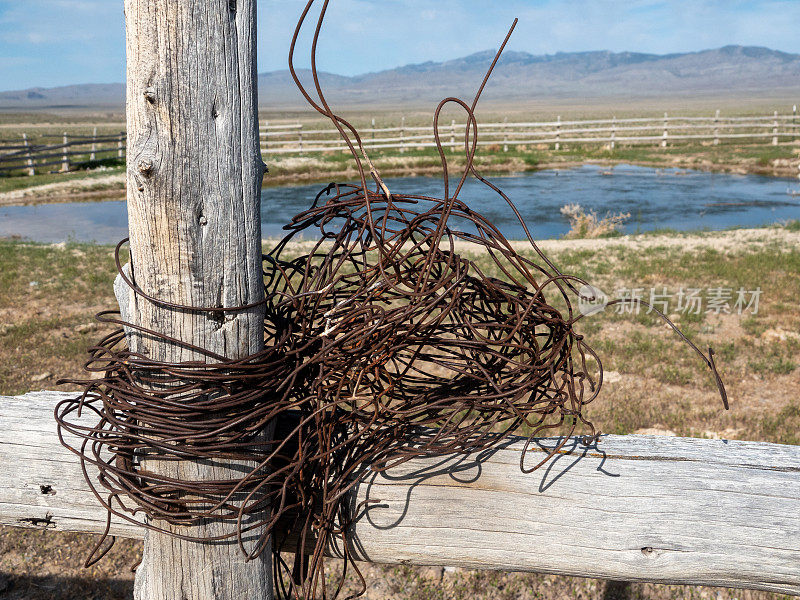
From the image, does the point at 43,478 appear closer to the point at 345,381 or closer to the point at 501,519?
the point at 345,381

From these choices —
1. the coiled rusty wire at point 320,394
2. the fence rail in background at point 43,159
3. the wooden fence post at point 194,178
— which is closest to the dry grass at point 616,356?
the coiled rusty wire at point 320,394

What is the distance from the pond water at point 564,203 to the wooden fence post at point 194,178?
37.1ft

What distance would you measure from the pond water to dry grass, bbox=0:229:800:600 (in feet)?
12.3

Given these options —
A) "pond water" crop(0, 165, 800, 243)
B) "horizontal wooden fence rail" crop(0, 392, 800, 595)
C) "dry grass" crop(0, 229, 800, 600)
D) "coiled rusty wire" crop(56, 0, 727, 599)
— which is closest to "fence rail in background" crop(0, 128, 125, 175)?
"pond water" crop(0, 165, 800, 243)

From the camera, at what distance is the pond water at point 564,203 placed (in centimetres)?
1393

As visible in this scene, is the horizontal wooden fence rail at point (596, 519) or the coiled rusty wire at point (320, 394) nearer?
the coiled rusty wire at point (320, 394)


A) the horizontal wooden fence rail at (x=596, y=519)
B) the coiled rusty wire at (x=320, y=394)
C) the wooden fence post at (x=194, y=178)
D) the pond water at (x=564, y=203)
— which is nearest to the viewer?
the wooden fence post at (x=194, y=178)

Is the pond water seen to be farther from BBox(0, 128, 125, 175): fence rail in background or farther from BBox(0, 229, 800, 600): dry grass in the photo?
BBox(0, 128, 125, 175): fence rail in background

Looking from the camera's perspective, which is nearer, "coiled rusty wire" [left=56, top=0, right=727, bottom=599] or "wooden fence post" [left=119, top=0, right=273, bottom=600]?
"wooden fence post" [left=119, top=0, right=273, bottom=600]

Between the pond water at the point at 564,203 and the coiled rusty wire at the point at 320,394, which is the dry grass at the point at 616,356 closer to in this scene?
the coiled rusty wire at the point at 320,394

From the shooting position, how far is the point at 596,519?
64.9 inches

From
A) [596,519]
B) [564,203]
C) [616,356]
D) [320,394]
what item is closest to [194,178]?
[320,394]

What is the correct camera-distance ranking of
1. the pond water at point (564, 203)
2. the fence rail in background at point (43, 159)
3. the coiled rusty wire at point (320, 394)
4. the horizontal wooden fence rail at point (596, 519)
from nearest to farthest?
the coiled rusty wire at point (320, 394) → the horizontal wooden fence rail at point (596, 519) → the pond water at point (564, 203) → the fence rail in background at point (43, 159)

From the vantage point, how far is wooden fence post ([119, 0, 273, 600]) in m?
1.20
